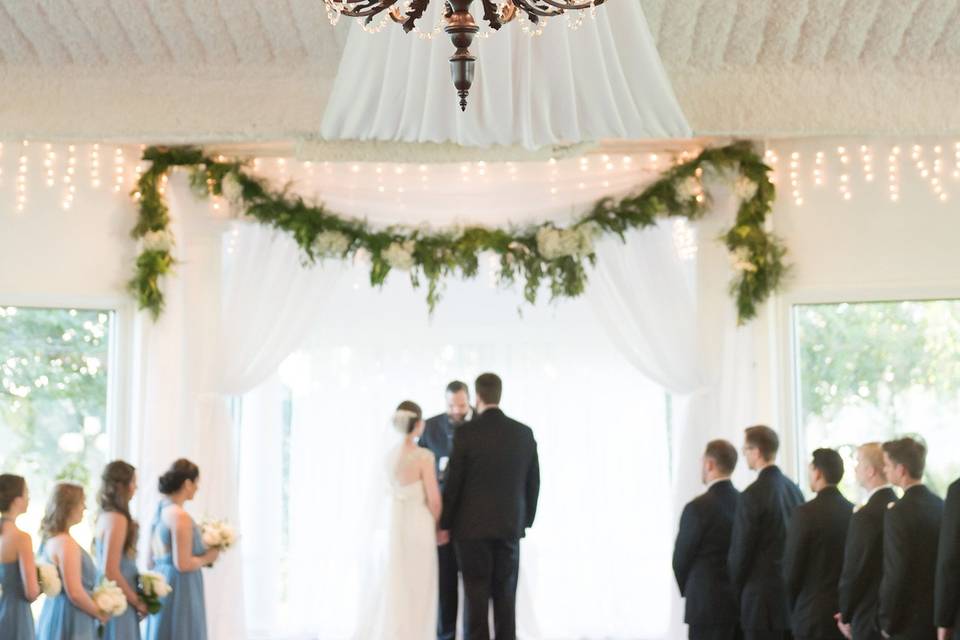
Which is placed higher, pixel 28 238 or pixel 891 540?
pixel 28 238

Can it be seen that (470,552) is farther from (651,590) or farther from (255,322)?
(651,590)

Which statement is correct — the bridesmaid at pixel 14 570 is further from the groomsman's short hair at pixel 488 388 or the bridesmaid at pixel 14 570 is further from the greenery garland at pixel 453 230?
the groomsman's short hair at pixel 488 388

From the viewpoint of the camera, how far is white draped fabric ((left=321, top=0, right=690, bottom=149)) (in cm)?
605

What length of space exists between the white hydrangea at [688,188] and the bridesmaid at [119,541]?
3627 millimetres

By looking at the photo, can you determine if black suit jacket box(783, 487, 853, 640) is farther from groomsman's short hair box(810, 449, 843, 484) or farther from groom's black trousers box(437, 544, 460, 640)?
groom's black trousers box(437, 544, 460, 640)

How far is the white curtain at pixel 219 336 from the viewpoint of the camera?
8.12 m

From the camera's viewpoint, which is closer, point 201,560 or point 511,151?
point 201,560

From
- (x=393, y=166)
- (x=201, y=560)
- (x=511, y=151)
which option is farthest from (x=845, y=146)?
(x=201, y=560)

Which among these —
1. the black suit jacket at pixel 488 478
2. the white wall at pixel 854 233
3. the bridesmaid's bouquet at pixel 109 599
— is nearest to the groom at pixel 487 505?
the black suit jacket at pixel 488 478

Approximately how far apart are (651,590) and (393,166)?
11.8 ft

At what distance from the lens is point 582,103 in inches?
252

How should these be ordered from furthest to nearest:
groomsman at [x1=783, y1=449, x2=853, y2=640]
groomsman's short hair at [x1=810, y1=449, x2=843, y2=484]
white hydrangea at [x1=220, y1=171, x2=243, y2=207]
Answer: white hydrangea at [x1=220, y1=171, x2=243, y2=207] → groomsman's short hair at [x1=810, y1=449, x2=843, y2=484] → groomsman at [x1=783, y1=449, x2=853, y2=640]

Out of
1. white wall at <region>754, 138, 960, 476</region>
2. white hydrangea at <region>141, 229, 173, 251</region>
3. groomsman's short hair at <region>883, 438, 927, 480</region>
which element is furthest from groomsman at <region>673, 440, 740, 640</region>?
white hydrangea at <region>141, 229, 173, 251</region>

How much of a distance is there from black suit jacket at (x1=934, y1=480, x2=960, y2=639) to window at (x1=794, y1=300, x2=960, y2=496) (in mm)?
2855
